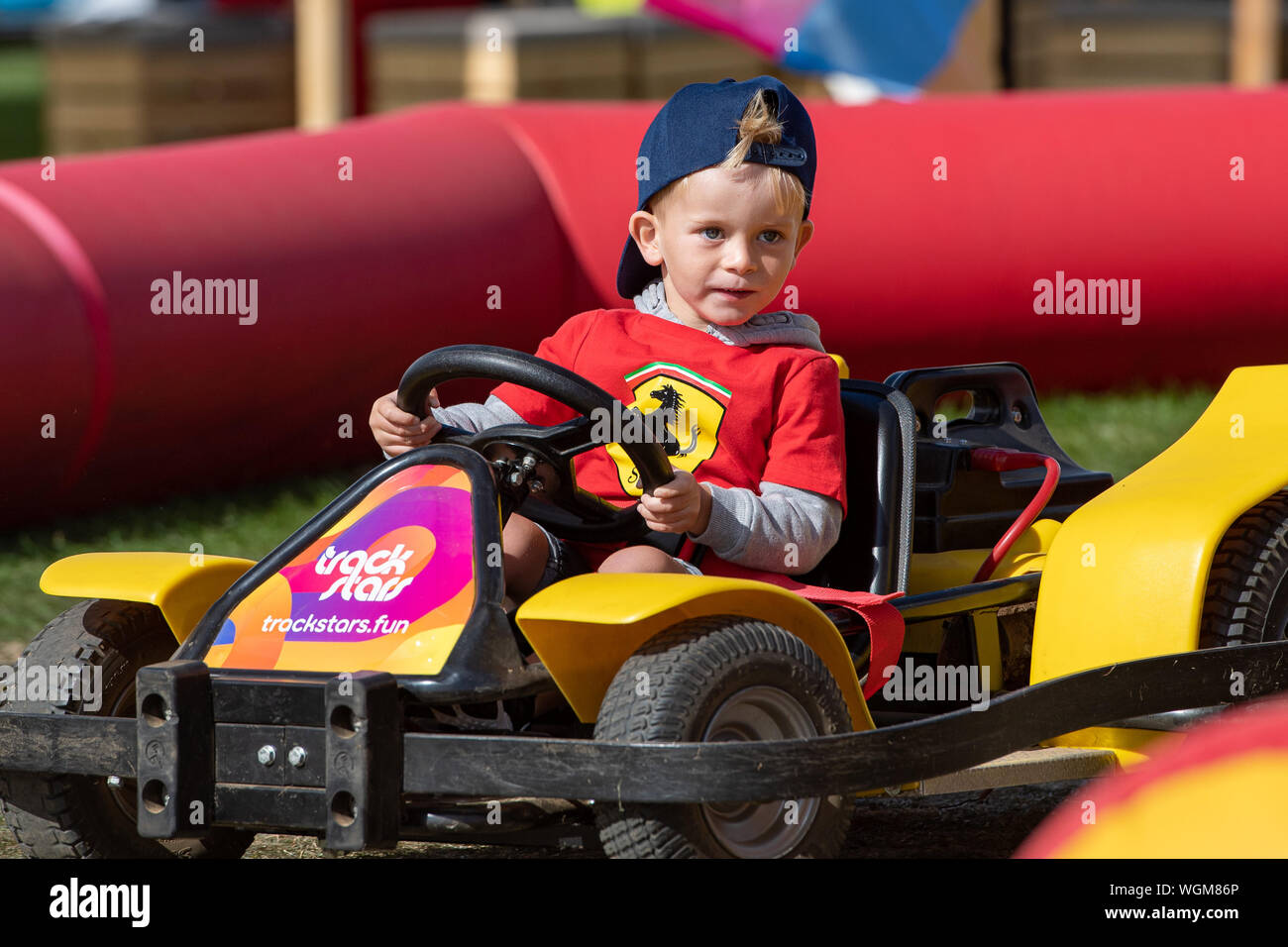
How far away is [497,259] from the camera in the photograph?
6.41m

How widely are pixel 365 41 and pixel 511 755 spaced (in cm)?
1054

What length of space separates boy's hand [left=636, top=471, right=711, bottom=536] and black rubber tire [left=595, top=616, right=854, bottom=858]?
0.18 meters

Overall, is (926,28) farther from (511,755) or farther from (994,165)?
(511,755)

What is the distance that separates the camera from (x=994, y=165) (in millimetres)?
7027

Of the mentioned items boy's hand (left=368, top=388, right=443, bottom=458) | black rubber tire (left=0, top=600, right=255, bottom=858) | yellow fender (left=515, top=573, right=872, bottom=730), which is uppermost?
boy's hand (left=368, top=388, right=443, bottom=458)

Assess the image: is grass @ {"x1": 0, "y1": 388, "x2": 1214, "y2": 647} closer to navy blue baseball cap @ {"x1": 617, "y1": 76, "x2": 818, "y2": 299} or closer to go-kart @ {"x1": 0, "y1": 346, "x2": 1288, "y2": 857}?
go-kart @ {"x1": 0, "y1": 346, "x2": 1288, "y2": 857}

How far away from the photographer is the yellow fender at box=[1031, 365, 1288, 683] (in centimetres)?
322

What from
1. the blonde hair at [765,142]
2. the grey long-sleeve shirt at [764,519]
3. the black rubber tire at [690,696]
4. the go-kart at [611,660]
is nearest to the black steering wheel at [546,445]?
the go-kart at [611,660]

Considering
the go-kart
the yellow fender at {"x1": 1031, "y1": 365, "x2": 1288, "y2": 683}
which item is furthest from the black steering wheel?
the yellow fender at {"x1": 1031, "y1": 365, "x2": 1288, "y2": 683}

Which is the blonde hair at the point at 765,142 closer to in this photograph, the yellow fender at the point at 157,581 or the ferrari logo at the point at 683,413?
the ferrari logo at the point at 683,413

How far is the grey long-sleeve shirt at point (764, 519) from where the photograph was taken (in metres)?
2.97

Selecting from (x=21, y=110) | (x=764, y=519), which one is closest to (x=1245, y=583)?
(x=764, y=519)

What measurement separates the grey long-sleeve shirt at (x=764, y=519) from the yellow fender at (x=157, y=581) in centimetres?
41
